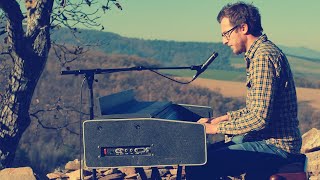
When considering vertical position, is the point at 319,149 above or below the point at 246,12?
below

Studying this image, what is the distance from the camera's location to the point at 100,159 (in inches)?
157

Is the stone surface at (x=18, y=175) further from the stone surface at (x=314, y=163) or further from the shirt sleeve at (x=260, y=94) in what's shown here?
the stone surface at (x=314, y=163)

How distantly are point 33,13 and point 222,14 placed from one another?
3.82 meters

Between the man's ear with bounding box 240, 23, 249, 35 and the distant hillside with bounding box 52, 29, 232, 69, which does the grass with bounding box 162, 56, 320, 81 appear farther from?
the man's ear with bounding box 240, 23, 249, 35

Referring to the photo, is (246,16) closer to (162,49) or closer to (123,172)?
(123,172)

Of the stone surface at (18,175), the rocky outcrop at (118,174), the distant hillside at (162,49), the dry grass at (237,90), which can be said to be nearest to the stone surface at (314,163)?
the rocky outcrop at (118,174)

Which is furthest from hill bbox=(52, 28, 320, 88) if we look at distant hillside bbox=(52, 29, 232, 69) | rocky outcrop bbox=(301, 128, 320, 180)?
rocky outcrop bbox=(301, 128, 320, 180)

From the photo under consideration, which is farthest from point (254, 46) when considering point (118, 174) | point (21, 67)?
point (21, 67)

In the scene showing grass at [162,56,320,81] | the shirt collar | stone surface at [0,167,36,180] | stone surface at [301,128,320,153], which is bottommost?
stone surface at [0,167,36,180]

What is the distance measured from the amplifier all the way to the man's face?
860 millimetres

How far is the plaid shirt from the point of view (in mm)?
4000

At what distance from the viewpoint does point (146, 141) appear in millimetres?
3906

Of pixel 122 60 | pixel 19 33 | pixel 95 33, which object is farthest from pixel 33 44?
pixel 95 33

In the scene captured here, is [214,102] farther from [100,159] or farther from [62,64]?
[100,159]
